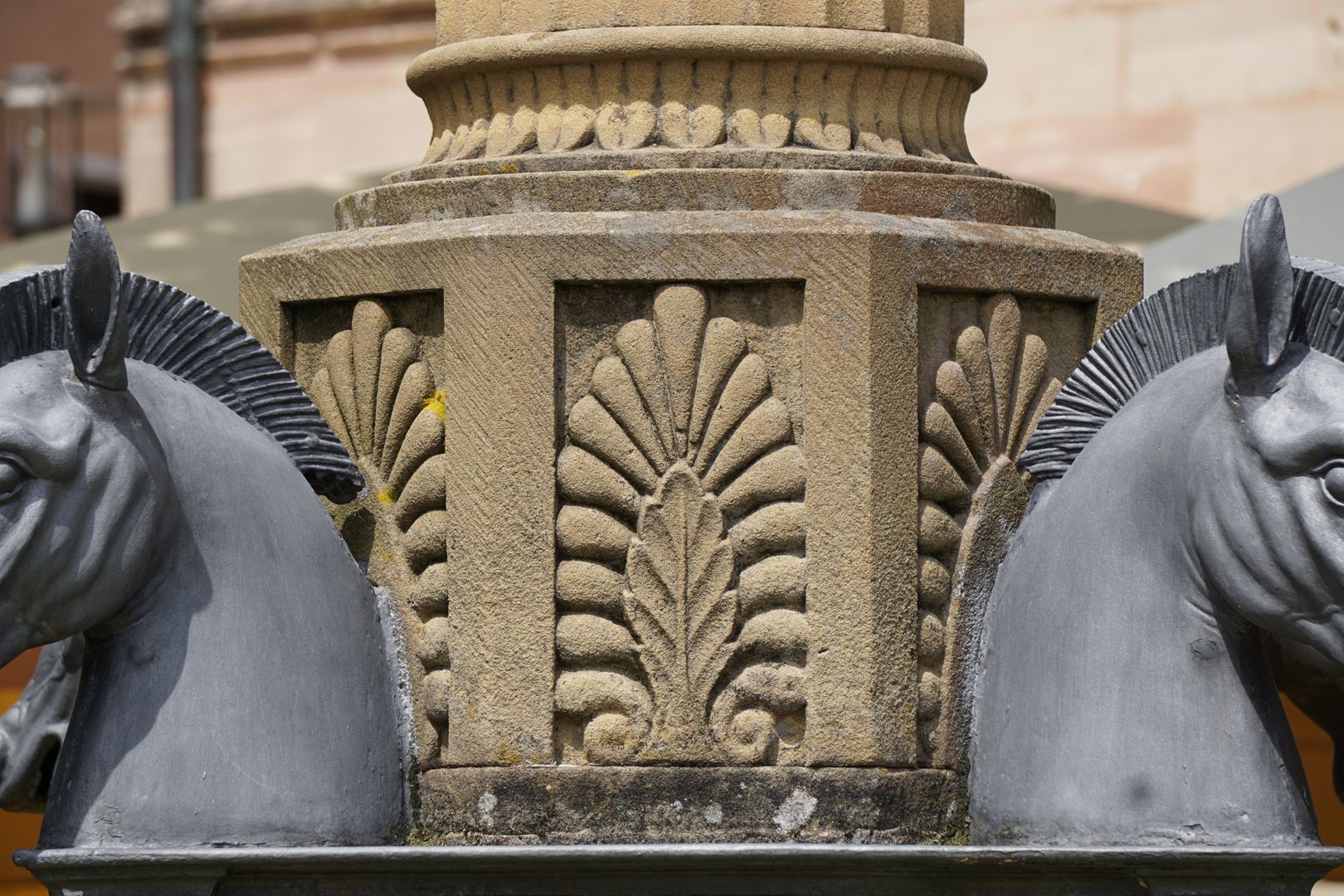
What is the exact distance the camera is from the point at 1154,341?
316cm

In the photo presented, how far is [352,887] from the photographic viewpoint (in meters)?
2.93

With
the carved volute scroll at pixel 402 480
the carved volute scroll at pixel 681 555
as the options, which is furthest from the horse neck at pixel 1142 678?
the carved volute scroll at pixel 402 480

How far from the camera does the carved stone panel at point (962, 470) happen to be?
10.6ft

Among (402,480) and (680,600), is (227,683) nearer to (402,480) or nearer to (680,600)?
(402,480)

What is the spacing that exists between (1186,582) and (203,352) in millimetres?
1423

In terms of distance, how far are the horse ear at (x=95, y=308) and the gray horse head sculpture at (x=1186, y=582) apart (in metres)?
1.32

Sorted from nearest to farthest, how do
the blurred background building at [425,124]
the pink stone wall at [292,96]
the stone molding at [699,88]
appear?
the stone molding at [699,88]
the blurred background building at [425,124]
the pink stone wall at [292,96]

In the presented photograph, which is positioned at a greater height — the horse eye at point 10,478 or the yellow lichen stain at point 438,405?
the yellow lichen stain at point 438,405

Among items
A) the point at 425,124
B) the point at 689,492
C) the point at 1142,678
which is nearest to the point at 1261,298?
the point at 1142,678

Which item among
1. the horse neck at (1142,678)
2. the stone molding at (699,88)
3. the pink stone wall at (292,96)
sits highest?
the pink stone wall at (292,96)

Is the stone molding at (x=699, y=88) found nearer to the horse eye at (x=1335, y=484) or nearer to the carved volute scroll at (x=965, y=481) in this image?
the carved volute scroll at (x=965, y=481)

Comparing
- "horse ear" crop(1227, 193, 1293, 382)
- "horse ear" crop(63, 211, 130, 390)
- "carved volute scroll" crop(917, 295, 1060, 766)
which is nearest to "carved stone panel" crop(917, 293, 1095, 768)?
"carved volute scroll" crop(917, 295, 1060, 766)

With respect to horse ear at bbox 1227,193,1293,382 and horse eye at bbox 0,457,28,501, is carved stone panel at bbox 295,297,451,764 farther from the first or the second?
horse ear at bbox 1227,193,1293,382

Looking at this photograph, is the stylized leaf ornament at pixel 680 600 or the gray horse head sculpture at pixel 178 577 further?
the stylized leaf ornament at pixel 680 600
